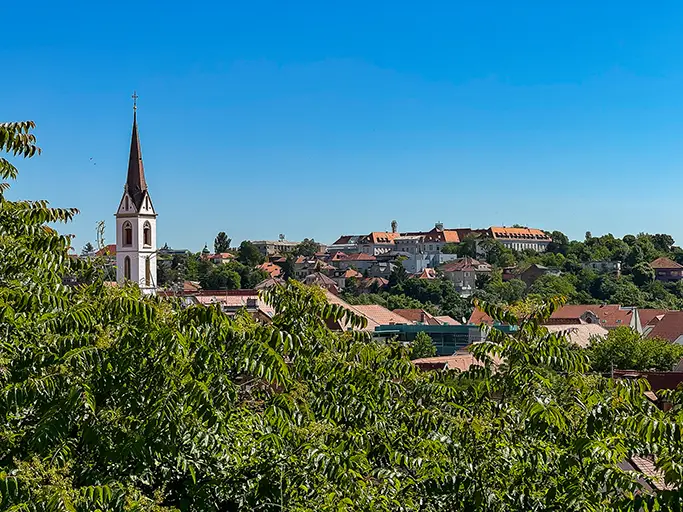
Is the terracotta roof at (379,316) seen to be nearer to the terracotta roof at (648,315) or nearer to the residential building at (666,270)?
the terracotta roof at (648,315)

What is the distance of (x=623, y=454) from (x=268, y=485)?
2.38 metres

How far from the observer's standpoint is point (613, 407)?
21.2 ft

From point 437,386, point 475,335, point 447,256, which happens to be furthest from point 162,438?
point 447,256

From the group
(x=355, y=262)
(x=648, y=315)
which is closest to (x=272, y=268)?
(x=355, y=262)

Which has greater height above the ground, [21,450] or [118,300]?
[118,300]

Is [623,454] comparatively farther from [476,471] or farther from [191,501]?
[191,501]

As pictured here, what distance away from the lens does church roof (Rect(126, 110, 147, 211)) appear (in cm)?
7975

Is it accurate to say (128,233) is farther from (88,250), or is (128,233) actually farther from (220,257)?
(220,257)

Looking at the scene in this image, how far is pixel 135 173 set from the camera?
80.8 meters

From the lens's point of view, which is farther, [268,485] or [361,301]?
[361,301]

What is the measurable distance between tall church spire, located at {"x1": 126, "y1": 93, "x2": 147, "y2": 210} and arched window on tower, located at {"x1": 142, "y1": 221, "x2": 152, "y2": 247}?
1.75 meters

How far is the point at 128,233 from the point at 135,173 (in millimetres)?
5600

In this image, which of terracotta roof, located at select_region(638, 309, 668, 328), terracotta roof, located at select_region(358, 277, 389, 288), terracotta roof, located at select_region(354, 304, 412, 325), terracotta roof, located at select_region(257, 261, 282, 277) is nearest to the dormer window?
terracotta roof, located at select_region(354, 304, 412, 325)

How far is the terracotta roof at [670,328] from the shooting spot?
65.9 metres
